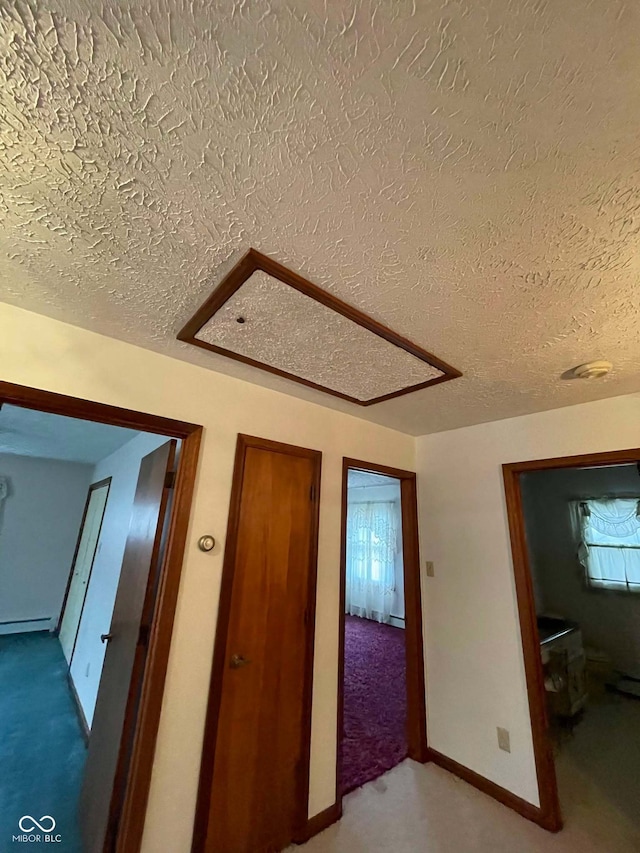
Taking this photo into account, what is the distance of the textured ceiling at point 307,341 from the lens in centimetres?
127

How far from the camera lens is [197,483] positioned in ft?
5.66

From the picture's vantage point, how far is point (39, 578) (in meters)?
4.87

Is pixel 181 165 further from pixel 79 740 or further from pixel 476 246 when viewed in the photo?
pixel 79 740

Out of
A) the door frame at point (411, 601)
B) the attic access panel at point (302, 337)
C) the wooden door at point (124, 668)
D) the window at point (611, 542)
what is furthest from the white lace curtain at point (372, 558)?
the wooden door at point (124, 668)

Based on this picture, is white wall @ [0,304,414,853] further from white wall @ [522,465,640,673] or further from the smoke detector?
white wall @ [522,465,640,673]

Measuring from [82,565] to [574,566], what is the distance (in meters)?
6.09

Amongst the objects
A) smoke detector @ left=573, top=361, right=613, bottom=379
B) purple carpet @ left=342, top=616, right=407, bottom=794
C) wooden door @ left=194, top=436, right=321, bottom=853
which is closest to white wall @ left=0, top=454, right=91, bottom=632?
purple carpet @ left=342, top=616, right=407, bottom=794

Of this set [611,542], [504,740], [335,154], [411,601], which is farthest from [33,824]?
[611,542]

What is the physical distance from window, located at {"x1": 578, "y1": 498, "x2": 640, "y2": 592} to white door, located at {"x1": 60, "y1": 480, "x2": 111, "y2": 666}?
222 inches

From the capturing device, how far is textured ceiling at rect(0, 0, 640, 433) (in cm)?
58

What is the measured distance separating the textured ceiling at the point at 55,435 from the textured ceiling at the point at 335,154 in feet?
5.43

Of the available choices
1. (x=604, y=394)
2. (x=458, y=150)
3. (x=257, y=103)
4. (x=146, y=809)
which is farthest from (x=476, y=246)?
(x=146, y=809)

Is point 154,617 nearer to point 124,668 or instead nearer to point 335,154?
point 124,668

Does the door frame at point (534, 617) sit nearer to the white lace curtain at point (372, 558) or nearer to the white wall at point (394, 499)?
the white wall at point (394, 499)
